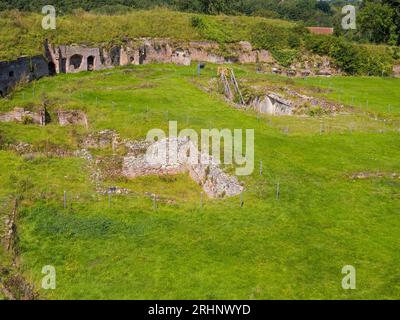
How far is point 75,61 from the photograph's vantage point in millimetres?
56250

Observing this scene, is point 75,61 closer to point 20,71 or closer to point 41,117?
point 20,71

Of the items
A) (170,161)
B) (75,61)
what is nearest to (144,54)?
(75,61)

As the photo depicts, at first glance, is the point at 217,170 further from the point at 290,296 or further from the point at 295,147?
the point at 290,296

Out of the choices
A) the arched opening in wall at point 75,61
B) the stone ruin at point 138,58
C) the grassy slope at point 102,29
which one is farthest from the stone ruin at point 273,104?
the arched opening in wall at point 75,61

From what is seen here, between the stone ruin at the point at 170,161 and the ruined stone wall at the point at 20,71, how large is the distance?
1801 cm

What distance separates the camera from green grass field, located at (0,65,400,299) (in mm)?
19734

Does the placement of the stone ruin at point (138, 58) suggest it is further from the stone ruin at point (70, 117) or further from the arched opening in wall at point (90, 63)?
the stone ruin at point (70, 117)

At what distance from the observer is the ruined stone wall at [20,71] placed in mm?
45969

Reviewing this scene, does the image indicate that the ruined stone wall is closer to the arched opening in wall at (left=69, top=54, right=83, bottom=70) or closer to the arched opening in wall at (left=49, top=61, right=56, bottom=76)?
the arched opening in wall at (left=49, top=61, right=56, bottom=76)

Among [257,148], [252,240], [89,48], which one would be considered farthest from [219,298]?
[89,48]

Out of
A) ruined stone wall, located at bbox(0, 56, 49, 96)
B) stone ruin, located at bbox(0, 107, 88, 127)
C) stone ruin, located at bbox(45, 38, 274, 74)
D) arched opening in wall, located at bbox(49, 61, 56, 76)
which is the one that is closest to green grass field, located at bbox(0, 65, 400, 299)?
stone ruin, located at bbox(0, 107, 88, 127)

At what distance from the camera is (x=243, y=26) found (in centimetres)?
6819

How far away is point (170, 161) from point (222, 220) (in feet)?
30.5

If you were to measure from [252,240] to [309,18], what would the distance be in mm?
139457
